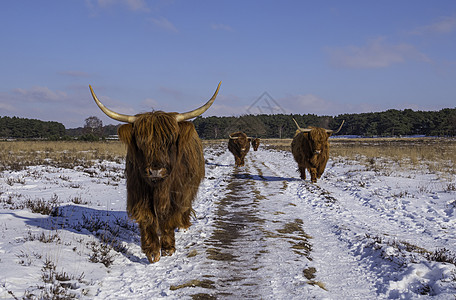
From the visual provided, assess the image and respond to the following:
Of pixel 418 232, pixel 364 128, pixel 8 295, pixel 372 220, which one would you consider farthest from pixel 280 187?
pixel 364 128

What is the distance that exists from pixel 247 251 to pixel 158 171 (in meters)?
1.78

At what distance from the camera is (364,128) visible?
94188mm

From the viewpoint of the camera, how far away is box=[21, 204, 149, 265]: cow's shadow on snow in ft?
14.4

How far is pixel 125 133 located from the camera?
3822 mm

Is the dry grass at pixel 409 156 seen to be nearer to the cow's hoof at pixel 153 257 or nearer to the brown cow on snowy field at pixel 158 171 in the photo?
the brown cow on snowy field at pixel 158 171

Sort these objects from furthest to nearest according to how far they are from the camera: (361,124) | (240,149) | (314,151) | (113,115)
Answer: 1. (361,124)
2. (240,149)
3. (314,151)
4. (113,115)


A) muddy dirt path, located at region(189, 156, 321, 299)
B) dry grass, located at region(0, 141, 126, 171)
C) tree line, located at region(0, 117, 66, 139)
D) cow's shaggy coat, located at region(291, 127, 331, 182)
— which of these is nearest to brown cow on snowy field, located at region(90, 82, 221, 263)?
muddy dirt path, located at region(189, 156, 321, 299)

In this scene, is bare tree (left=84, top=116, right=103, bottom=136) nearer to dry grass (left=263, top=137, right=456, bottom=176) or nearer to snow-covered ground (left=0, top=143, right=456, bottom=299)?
dry grass (left=263, top=137, right=456, bottom=176)

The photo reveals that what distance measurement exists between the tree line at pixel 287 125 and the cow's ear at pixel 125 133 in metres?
65.3

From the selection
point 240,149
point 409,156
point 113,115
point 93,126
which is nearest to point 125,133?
point 113,115

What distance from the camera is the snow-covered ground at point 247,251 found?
10.5 ft

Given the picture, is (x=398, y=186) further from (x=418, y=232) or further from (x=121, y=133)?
(x=121, y=133)

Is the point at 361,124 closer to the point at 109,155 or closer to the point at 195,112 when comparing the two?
the point at 109,155

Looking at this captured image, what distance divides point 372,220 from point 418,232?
0.96m
